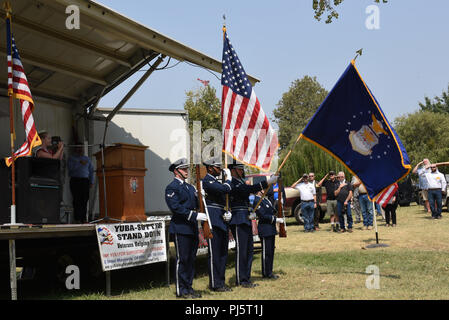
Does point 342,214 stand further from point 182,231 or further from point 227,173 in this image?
point 182,231

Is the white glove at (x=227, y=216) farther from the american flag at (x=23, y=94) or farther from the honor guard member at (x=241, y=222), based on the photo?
the american flag at (x=23, y=94)

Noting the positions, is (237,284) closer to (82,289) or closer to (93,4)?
(82,289)

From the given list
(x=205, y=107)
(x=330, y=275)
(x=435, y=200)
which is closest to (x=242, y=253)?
(x=330, y=275)

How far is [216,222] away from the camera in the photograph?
7.01m

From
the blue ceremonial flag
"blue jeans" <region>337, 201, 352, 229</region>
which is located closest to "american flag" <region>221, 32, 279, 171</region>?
the blue ceremonial flag

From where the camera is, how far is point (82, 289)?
26.3 ft

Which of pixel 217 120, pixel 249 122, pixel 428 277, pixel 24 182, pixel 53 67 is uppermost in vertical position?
pixel 217 120

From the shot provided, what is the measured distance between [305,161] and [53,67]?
71.5ft

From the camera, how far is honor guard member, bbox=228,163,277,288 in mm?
7383

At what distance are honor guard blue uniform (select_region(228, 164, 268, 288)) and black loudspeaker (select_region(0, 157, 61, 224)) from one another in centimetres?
261

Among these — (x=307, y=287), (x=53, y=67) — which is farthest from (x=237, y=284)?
(x=53, y=67)

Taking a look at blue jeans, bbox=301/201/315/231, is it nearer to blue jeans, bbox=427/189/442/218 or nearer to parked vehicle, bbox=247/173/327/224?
parked vehicle, bbox=247/173/327/224

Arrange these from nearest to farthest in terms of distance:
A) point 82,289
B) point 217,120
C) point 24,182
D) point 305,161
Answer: point 24,182 → point 82,289 → point 305,161 → point 217,120

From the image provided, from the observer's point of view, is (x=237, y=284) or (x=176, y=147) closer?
(x=237, y=284)
